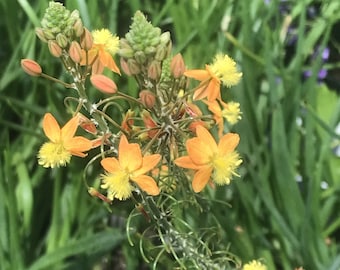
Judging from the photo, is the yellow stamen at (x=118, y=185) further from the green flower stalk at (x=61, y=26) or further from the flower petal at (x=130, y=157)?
the green flower stalk at (x=61, y=26)

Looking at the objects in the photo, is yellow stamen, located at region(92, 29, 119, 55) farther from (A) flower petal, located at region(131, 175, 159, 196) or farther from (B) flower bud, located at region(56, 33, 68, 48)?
(A) flower petal, located at region(131, 175, 159, 196)

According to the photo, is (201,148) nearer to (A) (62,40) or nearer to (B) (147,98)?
(B) (147,98)

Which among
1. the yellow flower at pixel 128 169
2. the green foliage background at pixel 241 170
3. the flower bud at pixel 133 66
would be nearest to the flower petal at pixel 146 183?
the yellow flower at pixel 128 169

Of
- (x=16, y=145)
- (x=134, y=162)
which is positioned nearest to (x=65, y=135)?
(x=134, y=162)

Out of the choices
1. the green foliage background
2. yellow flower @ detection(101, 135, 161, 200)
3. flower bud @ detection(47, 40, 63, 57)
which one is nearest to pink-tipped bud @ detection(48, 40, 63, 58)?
flower bud @ detection(47, 40, 63, 57)

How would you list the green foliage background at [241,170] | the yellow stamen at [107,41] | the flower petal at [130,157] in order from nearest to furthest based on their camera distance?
the flower petal at [130,157] < the yellow stamen at [107,41] < the green foliage background at [241,170]
